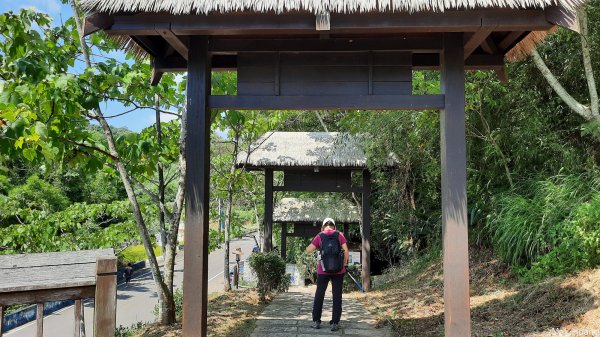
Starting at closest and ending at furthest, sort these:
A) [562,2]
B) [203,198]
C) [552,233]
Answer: [562,2], [203,198], [552,233]

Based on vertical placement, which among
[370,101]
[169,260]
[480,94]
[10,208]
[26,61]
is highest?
[480,94]

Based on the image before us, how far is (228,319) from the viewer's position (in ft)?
20.6

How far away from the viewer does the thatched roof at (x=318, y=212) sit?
14727 mm

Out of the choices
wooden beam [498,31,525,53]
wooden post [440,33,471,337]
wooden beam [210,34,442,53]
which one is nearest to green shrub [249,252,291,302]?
wooden post [440,33,471,337]

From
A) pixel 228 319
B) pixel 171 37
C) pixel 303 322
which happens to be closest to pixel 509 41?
pixel 171 37

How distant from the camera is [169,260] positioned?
20.9 feet

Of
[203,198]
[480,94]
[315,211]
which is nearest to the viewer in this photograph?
[203,198]

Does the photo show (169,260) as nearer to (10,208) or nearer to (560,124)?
(10,208)

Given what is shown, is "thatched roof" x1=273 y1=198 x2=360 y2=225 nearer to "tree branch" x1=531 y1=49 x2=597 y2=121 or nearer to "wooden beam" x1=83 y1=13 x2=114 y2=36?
"tree branch" x1=531 y1=49 x2=597 y2=121

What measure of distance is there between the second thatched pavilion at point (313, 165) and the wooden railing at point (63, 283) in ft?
28.0

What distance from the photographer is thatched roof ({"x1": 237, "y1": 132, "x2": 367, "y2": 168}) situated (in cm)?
1120

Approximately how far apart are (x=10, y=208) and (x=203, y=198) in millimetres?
8684

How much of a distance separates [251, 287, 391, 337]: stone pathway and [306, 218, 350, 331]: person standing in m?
0.22

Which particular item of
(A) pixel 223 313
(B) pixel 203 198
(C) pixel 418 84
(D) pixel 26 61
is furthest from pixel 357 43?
(C) pixel 418 84
